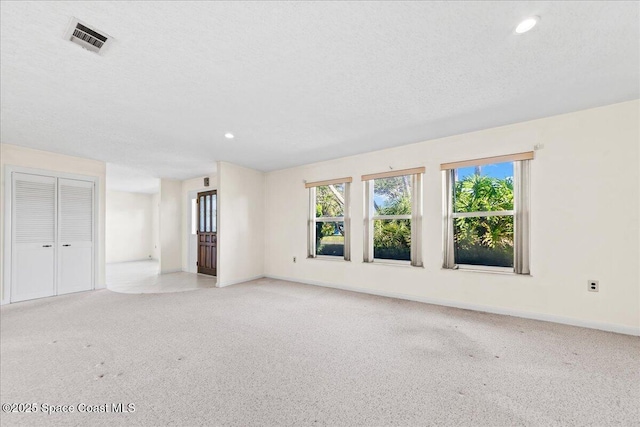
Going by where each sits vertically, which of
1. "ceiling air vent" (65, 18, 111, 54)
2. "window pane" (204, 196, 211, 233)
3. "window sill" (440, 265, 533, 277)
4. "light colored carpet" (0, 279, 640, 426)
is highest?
"ceiling air vent" (65, 18, 111, 54)

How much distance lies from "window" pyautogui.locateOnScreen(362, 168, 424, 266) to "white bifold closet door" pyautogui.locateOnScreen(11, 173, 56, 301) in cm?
539

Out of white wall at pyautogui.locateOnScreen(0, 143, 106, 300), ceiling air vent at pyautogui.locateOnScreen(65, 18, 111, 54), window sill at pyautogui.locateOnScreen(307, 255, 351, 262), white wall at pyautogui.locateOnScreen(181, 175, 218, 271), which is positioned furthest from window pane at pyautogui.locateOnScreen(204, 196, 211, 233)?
ceiling air vent at pyautogui.locateOnScreen(65, 18, 111, 54)

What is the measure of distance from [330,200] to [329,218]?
37cm

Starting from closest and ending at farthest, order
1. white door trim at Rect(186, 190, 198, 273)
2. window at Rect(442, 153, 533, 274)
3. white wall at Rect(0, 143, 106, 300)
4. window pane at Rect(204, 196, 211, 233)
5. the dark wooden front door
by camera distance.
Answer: window at Rect(442, 153, 533, 274)
white wall at Rect(0, 143, 106, 300)
the dark wooden front door
window pane at Rect(204, 196, 211, 233)
white door trim at Rect(186, 190, 198, 273)

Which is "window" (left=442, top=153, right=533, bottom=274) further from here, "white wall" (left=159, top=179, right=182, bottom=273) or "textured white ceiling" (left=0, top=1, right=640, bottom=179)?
"white wall" (left=159, top=179, right=182, bottom=273)

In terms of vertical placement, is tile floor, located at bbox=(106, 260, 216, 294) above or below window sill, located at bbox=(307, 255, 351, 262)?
below

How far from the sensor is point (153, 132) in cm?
352

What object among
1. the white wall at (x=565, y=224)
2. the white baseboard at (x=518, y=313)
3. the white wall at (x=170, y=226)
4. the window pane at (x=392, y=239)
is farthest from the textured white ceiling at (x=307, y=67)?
the white wall at (x=170, y=226)

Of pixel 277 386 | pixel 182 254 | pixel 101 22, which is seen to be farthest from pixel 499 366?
pixel 182 254

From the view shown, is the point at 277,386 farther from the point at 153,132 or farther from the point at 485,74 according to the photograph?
the point at 153,132

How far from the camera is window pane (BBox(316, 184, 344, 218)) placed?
16.9ft

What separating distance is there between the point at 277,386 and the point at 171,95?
274 centimetres

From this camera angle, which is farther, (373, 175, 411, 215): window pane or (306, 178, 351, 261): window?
(306, 178, 351, 261): window

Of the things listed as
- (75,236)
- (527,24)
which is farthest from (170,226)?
(527,24)
